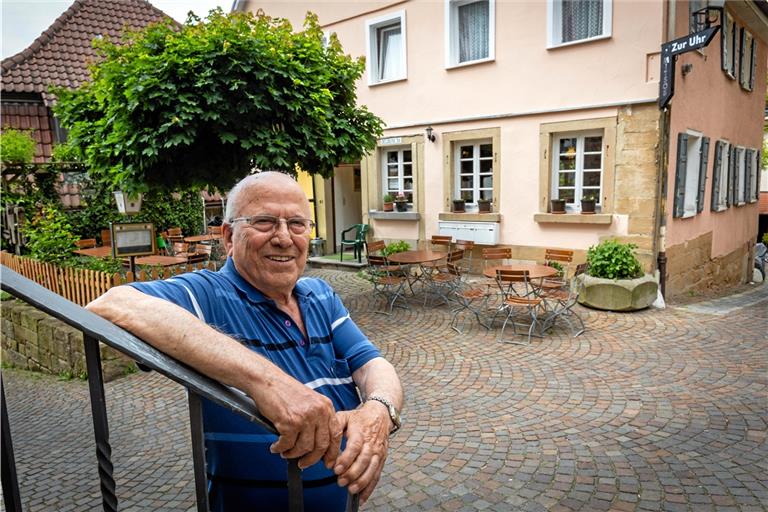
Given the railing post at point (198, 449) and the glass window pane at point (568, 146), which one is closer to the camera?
the railing post at point (198, 449)

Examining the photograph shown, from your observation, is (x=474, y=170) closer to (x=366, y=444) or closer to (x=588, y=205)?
(x=588, y=205)

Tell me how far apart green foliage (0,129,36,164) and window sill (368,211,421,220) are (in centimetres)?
735

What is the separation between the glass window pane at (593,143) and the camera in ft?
31.9

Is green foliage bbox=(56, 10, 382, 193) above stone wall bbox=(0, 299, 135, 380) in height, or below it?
above

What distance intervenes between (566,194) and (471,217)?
2050 millimetres

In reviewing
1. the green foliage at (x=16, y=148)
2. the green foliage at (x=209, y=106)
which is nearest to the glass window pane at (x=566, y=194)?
the green foliage at (x=209, y=106)

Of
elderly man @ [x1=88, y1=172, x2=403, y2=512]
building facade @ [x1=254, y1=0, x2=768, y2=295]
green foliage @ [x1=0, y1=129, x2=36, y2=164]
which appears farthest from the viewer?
green foliage @ [x1=0, y1=129, x2=36, y2=164]

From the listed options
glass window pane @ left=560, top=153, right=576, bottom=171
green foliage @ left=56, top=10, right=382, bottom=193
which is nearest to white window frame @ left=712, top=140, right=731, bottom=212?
glass window pane @ left=560, top=153, right=576, bottom=171

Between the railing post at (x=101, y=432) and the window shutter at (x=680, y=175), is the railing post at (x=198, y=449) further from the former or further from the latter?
the window shutter at (x=680, y=175)

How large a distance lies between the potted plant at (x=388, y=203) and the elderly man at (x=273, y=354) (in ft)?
35.0

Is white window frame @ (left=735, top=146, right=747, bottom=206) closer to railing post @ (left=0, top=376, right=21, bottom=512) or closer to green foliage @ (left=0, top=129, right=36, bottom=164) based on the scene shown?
railing post @ (left=0, top=376, right=21, bottom=512)

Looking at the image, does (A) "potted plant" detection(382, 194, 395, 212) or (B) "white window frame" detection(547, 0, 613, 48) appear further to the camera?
(A) "potted plant" detection(382, 194, 395, 212)

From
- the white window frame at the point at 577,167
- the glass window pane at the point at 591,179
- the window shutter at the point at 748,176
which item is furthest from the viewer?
the window shutter at the point at 748,176

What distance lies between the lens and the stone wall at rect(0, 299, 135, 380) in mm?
6129
